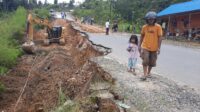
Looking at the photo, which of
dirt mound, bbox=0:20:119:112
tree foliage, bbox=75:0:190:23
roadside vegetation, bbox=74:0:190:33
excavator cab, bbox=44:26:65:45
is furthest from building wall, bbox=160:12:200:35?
dirt mound, bbox=0:20:119:112

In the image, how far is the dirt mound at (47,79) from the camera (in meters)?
10.3

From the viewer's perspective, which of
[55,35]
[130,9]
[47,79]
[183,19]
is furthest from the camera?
[130,9]

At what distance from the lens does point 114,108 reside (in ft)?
21.7

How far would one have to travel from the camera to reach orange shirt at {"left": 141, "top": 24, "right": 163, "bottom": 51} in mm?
9602

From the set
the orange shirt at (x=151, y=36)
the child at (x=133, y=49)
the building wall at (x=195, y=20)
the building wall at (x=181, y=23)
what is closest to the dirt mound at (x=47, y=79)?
the child at (x=133, y=49)

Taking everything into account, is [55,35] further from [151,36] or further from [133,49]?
[151,36]

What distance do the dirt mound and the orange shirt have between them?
1553mm

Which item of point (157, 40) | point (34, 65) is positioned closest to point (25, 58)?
point (34, 65)

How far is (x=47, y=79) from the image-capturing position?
14.6m

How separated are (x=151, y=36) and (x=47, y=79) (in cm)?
615

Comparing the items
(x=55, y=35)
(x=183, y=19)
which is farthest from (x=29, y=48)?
(x=183, y=19)

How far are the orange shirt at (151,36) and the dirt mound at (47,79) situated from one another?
5.09 ft

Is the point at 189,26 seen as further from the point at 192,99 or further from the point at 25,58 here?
the point at 192,99

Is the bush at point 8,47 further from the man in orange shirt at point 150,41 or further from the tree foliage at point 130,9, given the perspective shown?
the tree foliage at point 130,9
